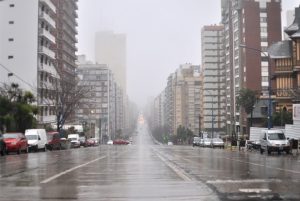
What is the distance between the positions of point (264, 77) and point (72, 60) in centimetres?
4809

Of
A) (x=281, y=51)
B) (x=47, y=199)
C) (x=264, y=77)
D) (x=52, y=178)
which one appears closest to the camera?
(x=47, y=199)

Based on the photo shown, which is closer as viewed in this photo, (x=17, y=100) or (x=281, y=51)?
(x=17, y=100)

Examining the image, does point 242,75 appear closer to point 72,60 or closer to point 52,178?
point 72,60

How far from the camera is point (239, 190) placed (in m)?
13.8

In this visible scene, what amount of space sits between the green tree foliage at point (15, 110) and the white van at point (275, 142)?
26477mm

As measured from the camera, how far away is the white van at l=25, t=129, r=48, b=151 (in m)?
51.7

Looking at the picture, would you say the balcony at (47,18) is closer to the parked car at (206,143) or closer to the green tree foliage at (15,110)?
the green tree foliage at (15,110)

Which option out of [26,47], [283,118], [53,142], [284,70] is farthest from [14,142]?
[26,47]

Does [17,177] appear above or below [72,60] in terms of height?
below

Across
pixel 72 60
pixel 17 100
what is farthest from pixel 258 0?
→ pixel 17 100

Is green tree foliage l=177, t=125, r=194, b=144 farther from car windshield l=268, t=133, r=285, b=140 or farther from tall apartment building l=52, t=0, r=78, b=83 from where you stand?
car windshield l=268, t=133, r=285, b=140

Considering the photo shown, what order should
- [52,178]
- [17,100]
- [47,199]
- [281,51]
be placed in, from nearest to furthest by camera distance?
[47,199] → [52,178] → [17,100] → [281,51]

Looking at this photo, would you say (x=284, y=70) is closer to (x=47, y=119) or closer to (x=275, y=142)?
(x=275, y=142)

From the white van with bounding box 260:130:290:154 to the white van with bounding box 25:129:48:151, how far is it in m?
21.2
